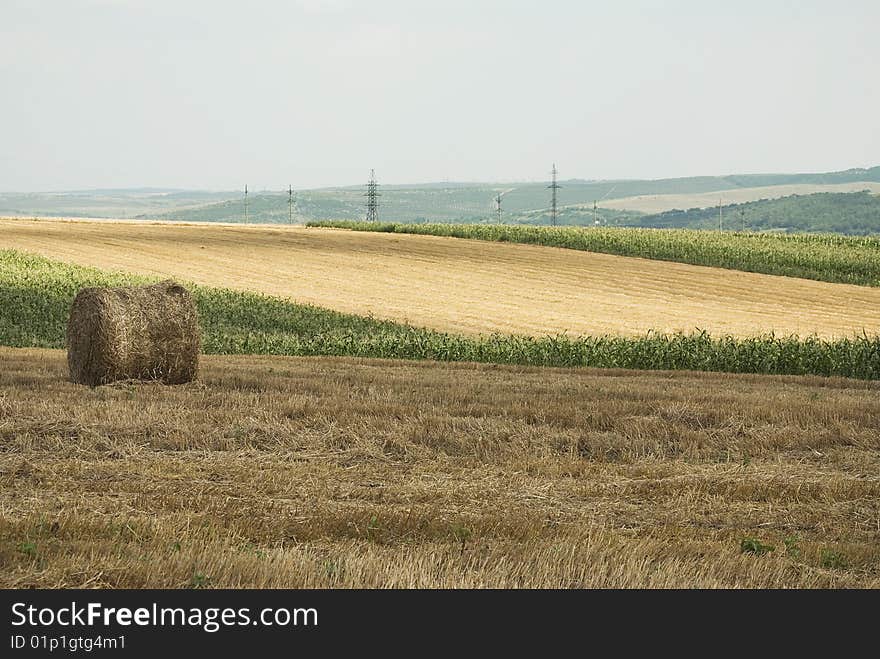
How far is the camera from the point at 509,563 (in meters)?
6.38

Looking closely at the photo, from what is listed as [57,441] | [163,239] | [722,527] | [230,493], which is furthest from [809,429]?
[163,239]

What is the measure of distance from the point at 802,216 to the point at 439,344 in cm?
13344

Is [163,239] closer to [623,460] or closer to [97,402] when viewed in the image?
[97,402]

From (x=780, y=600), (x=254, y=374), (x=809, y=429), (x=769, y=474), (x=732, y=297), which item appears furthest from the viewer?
(x=732, y=297)

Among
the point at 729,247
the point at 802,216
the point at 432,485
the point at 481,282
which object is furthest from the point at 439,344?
the point at 802,216

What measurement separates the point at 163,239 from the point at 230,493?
49185 mm

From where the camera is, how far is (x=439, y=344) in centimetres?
2333

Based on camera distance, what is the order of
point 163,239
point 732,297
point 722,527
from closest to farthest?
point 722,527 → point 732,297 → point 163,239

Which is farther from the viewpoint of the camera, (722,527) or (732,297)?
(732,297)

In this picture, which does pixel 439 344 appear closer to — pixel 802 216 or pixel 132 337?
pixel 132 337

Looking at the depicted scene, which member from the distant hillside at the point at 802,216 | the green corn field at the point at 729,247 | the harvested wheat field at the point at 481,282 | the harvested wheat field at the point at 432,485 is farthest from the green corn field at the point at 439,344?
the distant hillside at the point at 802,216

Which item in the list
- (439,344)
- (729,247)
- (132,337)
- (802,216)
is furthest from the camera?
(802,216)

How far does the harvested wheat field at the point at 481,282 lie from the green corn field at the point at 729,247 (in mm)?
3131

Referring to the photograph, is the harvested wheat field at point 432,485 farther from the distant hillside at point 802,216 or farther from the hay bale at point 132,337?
the distant hillside at point 802,216
